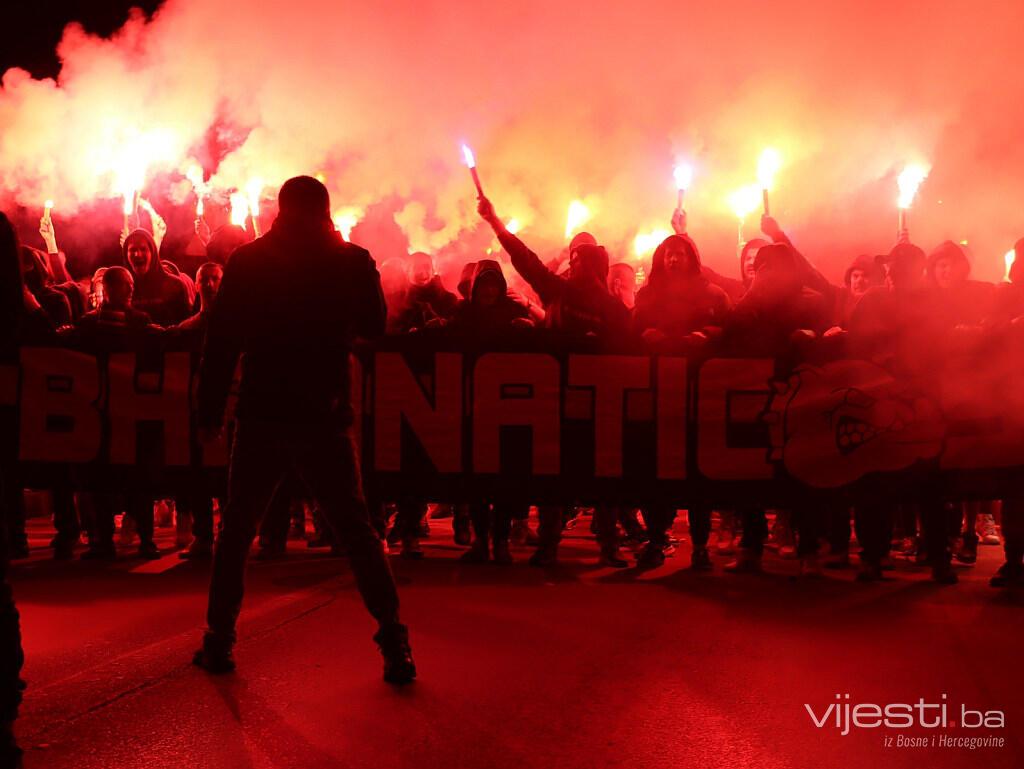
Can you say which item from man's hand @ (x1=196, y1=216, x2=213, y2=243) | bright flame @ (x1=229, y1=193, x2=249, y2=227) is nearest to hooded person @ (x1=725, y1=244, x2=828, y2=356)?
bright flame @ (x1=229, y1=193, x2=249, y2=227)

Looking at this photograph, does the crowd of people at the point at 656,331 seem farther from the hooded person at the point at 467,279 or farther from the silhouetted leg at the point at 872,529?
the hooded person at the point at 467,279

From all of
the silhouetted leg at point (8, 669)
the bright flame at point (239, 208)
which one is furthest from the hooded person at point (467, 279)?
the silhouetted leg at point (8, 669)

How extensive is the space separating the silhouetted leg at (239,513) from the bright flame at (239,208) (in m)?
7.09

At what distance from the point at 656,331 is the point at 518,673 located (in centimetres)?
335

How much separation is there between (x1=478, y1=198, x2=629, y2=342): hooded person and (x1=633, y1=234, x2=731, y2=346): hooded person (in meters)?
0.23

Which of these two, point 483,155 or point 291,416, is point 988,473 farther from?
point 483,155

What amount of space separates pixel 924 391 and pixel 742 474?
4.22 ft

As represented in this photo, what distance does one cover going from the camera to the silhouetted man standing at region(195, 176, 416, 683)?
10.7ft

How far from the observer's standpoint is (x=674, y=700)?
3082 millimetres

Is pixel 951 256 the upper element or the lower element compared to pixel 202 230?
lower

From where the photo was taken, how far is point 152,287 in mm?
7285

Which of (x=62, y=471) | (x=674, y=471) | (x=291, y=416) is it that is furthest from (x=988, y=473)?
(x=62, y=471)

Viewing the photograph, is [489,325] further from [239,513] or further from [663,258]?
[239,513]

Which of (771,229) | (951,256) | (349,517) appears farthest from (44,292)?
(951,256)
